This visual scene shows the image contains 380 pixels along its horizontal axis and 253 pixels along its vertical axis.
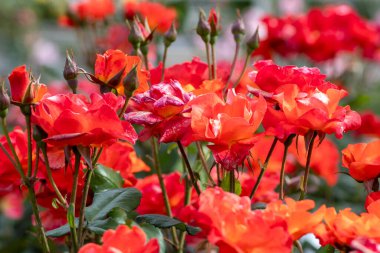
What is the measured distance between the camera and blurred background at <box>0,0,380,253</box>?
5.13 feet

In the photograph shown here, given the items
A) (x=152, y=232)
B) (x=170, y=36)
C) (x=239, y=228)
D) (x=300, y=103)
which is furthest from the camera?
(x=170, y=36)

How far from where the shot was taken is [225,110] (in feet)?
2.07

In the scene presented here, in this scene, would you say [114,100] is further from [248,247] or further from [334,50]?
[334,50]

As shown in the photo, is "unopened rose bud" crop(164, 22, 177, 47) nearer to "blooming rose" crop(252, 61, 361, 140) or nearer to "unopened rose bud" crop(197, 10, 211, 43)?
"unopened rose bud" crop(197, 10, 211, 43)

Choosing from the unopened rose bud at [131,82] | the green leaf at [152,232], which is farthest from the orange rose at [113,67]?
the green leaf at [152,232]

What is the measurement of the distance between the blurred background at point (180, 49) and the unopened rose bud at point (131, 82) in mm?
127

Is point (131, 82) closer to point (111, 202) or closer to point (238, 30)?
point (111, 202)

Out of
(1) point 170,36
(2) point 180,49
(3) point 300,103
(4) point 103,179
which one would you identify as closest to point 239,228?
(3) point 300,103

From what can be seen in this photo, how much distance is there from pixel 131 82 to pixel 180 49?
3.61m

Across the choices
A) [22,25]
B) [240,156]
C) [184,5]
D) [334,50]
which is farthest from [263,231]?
[22,25]

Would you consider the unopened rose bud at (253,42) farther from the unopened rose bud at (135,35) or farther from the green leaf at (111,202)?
the green leaf at (111,202)

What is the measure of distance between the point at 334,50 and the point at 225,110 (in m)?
1.14

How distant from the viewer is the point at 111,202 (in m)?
0.72

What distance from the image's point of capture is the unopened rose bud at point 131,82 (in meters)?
0.66
